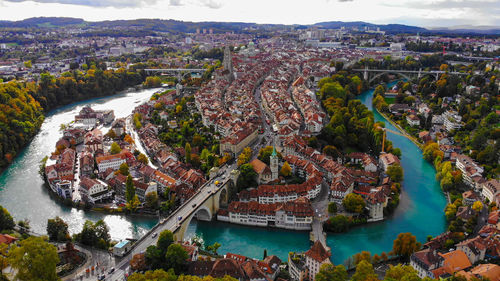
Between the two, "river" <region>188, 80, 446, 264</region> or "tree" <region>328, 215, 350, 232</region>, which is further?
"tree" <region>328, 215, 350, 232</region>

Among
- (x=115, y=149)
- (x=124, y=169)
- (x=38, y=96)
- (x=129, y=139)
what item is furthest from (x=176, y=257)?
(x=38, y=96)

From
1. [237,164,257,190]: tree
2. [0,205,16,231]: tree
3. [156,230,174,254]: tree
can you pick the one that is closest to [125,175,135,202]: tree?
[0,205,16,231]: tree

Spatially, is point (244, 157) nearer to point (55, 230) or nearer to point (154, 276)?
point (55, 230)

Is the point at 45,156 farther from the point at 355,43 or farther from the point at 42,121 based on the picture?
the point at 355,43

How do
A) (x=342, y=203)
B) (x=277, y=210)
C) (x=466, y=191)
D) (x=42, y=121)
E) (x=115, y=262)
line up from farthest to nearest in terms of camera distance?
1. (x=42, y=121)
2. (x=466, y=191)
3. (x=342, y=203)
4. (x=277, y=210)
5. (x=115, y=262)

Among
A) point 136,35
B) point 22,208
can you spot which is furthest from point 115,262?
point 136,35

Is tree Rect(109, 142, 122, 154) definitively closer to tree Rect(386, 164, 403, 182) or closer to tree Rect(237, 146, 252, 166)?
tree Rect(237, 146, 252, 166)

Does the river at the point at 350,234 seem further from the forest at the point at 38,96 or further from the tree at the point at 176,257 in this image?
the forest at the point at 38,96
